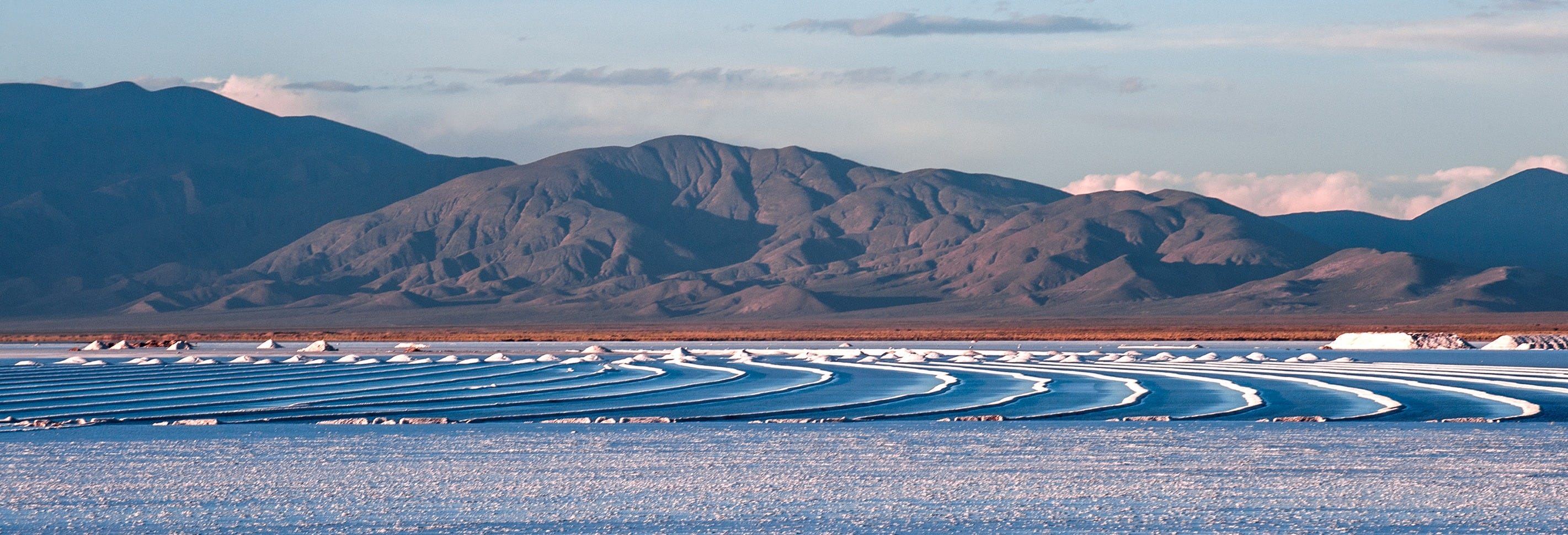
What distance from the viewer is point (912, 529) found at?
33.6ft

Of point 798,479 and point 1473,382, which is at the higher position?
point 1473,382

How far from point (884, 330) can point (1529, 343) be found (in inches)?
2816

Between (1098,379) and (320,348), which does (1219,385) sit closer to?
(1098,379)

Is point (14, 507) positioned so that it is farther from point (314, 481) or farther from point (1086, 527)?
point (1086, 527)

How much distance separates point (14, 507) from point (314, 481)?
218 cm

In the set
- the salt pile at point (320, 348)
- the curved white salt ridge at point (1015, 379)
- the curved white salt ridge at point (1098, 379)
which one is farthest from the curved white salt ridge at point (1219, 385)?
the salt pile at point (320, 348)

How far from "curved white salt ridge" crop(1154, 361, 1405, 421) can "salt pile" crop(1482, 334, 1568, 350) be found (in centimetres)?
1808

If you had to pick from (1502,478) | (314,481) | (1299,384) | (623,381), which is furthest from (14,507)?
(1299,384)

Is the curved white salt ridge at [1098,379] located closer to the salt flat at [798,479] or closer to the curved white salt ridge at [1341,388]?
the curved white salt ridge at [1341,388]

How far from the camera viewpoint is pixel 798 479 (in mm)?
12797

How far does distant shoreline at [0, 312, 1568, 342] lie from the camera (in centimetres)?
8700

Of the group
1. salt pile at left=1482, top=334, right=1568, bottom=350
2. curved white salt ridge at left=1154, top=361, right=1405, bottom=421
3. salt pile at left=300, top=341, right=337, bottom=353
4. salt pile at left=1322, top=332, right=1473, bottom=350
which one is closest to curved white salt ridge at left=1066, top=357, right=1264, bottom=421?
curved white salt ridge at left=1154, top=361, right=1405, bottom=421

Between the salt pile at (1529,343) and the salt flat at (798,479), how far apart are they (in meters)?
33.9

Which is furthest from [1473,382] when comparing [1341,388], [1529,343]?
[1529,343]
